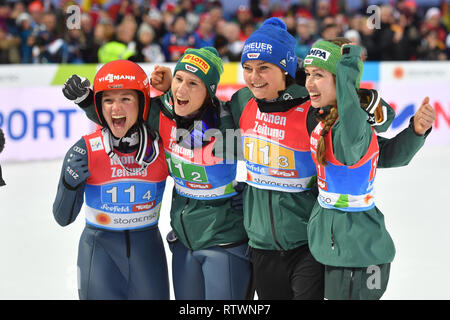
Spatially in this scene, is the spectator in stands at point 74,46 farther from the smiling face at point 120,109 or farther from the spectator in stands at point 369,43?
the smiling face at point 120,109

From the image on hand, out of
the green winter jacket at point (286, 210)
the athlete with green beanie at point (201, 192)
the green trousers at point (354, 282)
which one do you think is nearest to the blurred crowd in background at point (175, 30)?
the athlete with green beanie at point (201, 192)

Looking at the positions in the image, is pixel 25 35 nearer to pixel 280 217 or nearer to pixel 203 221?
pixel 203 221

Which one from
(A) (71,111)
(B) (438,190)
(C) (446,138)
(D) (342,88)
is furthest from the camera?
(C) (446,138)

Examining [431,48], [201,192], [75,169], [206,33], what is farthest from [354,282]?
[431,48]

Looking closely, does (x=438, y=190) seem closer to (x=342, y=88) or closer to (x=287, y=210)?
(x=287, y=210)

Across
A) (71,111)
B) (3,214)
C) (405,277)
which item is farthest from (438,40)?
(3,214)

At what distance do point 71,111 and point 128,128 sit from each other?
5133mm

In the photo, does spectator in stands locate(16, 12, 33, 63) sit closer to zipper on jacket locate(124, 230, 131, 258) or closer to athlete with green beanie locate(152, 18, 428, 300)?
zipper on jacket locate(124, 230, 131, 258)

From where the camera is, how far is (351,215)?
9.20ft

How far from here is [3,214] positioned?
606 cm

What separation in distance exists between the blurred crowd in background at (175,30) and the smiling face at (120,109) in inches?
202

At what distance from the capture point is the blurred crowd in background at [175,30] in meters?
9.17

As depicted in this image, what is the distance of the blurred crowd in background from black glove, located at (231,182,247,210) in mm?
5053

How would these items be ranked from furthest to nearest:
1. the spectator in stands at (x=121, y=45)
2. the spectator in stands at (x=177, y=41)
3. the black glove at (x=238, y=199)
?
the spectator in stands at (x=177, y=41) < the spectator in stands at (x=121, y=45) < the black glove at (x=238, y=199)
